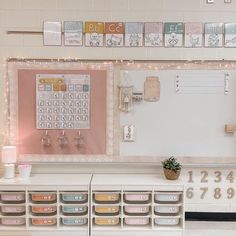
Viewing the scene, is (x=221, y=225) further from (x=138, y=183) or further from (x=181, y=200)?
(x=138, y=183)

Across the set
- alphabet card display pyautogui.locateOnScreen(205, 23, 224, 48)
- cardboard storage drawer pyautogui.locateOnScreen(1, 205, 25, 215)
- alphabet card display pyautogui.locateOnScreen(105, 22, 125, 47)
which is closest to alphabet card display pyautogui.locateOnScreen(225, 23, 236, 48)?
alphabet card display pyautogui.locateOnScreen(205, 23, 224, 48)

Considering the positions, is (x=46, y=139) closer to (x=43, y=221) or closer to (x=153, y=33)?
(x=43, y=221)

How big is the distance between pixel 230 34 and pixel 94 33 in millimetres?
1221

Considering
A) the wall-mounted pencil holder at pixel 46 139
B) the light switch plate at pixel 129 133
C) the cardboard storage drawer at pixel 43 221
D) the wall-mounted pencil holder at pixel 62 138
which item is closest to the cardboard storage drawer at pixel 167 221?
the light switch plate at pixel 129 133


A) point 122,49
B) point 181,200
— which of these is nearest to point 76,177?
point 181,200

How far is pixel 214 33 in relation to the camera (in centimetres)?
285

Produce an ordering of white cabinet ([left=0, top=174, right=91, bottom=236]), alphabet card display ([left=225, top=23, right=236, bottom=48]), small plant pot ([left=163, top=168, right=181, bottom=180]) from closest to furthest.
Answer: white cabinet ([left=0, top=174, right=91, bottom=236]) → small plant pot ([left=163, top=168, right=181, bottom=180]) → alphabet card display ([left=225, top=23, right=236, bottom=48])

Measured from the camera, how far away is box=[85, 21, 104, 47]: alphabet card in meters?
2.86

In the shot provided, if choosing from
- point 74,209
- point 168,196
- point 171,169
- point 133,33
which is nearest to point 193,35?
point 133,33

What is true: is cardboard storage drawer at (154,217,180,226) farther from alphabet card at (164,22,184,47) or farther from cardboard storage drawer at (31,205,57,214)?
alphabet card at (164,22,184,47)

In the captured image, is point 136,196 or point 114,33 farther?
point 114,33

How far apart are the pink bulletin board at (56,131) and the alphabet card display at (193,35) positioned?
800mm

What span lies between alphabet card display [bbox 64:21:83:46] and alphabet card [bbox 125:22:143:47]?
0.41m

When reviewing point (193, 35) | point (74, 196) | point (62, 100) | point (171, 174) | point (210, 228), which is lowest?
point (210, 228)
